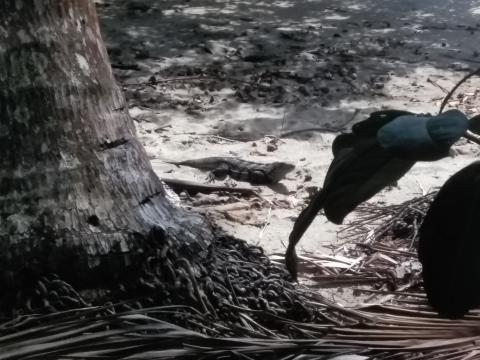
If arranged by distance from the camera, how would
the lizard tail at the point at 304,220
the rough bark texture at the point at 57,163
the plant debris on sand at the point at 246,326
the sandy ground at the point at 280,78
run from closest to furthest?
the lizard tail at the point at 304,220
the plant debris on sand at the point at 246,326
the rough bark texture at the point at 57,163
the sandy ground at the point at 280,78

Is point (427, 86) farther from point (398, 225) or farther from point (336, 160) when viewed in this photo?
point (336, 160)

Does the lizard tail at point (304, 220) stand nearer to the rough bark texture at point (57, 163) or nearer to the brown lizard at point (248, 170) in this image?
the rough bark texture at point (57, 163)

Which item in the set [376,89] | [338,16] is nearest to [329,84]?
[376,89]

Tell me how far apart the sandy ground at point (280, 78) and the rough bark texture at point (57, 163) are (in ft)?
3.31

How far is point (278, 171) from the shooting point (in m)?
3.98

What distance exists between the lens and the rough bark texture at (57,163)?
222cm

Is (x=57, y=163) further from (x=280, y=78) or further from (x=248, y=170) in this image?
(x=280, y=78)

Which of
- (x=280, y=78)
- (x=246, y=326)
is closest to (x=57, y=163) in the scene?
(x=246, y=326)

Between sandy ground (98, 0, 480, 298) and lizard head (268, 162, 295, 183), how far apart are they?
0.05 m

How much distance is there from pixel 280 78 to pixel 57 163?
3365mm

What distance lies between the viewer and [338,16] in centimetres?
709

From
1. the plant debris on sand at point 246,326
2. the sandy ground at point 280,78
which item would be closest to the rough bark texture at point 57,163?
the plant debris on sand at point 246,326

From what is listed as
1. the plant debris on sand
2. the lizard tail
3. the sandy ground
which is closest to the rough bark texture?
the plant debris on sand

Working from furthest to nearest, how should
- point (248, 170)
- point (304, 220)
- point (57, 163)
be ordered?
point (248, 170) < point (57, 163) < point (304, 220)
